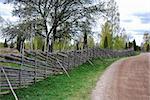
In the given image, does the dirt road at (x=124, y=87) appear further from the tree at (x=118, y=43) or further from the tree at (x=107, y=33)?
the tree at (x=118, y=43)

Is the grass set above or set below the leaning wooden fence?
below

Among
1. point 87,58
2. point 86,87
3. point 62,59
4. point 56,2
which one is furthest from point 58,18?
point 86,87

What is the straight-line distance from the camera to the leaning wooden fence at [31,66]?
16263 millimetres

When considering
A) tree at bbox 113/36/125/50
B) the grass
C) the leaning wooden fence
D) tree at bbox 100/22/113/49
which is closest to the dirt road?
the grass

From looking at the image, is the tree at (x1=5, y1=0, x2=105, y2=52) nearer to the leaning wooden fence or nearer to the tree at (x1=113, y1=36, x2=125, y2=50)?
the leaning wooden fence

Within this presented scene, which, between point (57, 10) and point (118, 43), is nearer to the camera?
point (57, 10)

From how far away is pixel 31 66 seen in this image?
19.5m

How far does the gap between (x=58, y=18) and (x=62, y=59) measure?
14797mm

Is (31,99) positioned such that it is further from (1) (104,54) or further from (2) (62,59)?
(1) (104,54)

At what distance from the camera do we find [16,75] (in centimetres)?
1702

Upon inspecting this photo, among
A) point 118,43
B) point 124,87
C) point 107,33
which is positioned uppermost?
point 107,33

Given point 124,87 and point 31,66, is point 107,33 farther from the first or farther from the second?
point 124,87

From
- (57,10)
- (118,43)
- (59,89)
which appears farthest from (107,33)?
(59,89)

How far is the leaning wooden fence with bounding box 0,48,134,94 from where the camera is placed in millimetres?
16263
